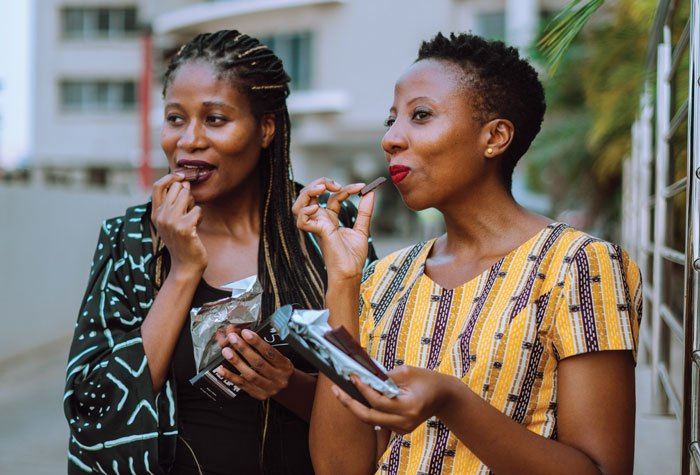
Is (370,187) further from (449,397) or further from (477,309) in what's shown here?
(449,397)

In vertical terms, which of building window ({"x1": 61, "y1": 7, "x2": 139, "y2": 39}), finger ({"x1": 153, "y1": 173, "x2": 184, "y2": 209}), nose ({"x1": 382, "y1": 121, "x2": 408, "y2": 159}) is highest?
building window ({"x1": 61, "y1": 7, "x2": 139, "y2": 39})

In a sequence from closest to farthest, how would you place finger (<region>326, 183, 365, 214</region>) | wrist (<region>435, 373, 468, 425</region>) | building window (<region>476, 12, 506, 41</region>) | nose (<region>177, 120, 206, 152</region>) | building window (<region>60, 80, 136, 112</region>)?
wrist (<region>435, 373, 468, 425</region>)
finger (<region>326, 183, 365, 214</region>)
nose (<region>177, 120, 206, 152</region>)
building window (<region>476, 12, 506, 41</region>)
building window (<region>60, 80, 136, 112</region>)

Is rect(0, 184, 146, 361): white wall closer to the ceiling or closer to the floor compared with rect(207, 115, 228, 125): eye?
closer to the floor

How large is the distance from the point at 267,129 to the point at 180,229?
60 centimetres

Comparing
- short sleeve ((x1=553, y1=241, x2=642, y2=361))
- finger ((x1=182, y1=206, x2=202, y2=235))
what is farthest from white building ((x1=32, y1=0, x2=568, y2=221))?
short sleeve ((x1=553, y1=241, x2=642, y2=361))

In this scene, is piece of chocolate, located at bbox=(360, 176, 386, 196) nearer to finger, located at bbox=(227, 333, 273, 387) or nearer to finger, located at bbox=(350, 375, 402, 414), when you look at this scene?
finger, located at bbox=(227, 333, 273, 387)

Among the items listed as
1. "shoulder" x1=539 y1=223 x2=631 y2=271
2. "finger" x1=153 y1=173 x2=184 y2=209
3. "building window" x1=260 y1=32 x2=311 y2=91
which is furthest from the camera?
"building window" x1=260 y1=32 x2=311 y2=91

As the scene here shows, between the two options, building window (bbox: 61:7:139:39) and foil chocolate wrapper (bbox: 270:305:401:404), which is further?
building window (bbox: 61:7:139:39)

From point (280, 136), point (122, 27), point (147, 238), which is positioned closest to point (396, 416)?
point (147, 238)

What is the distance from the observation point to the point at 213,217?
2.60 m

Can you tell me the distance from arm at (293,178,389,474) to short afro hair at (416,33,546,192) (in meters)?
0.38

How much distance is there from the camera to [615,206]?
444 inches

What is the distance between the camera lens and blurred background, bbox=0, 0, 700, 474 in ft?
11.3

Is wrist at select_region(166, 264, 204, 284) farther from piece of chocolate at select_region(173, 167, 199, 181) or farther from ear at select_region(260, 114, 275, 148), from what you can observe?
ear at select_region(260, 114, 275, 148)
